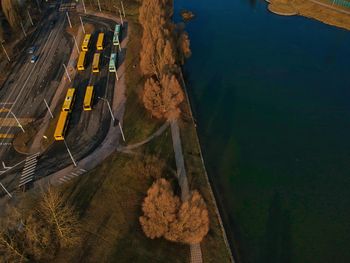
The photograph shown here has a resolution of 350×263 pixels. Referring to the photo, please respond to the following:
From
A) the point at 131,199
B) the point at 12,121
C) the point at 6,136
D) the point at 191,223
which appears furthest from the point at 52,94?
the point at 191,223

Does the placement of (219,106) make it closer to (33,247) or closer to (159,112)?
(159,112)

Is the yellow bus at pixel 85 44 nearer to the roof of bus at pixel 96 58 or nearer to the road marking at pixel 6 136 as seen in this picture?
the roof of bus at pixel 96 58

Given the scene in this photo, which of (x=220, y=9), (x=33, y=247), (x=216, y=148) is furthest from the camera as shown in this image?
(x=220, y=9)

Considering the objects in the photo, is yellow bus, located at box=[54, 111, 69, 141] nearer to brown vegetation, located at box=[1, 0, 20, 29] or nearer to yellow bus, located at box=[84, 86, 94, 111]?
yellow bus, located at box=[84, 86, 94, 111]

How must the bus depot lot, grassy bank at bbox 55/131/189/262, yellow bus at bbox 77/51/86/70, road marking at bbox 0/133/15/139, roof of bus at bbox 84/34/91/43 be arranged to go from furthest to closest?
roof of bus at bbox 84/34/91/43 < yellow bus at bbox 77/51/86/70 < road marking at bbox 0/133/15/139 < the bus depot lot < grassy bank at bbox 55/131/189/262

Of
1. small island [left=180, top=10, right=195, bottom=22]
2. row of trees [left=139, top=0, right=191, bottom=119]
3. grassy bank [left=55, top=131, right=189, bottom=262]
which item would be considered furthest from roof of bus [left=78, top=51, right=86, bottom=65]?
small island [left=180, top=10, right=195, bottom=22]

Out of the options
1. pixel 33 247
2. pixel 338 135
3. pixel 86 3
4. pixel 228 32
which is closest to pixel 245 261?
pixel 33 247
